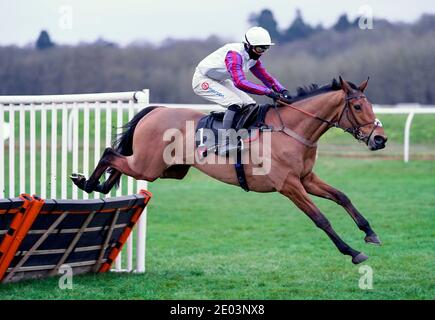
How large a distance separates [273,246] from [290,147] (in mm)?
3252

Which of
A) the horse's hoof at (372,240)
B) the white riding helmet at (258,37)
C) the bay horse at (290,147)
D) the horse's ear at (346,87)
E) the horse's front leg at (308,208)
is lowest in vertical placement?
the horse's hoof at (372,240)

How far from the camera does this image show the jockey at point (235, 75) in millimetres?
7680

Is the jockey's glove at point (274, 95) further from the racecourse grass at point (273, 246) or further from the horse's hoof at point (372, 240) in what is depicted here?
the racecourse grass at point (273, 246)

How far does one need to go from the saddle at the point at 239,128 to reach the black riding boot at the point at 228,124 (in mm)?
38

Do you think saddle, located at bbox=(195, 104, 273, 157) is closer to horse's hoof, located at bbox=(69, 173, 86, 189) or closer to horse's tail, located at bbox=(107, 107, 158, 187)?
horse's tail, located at bbox=(107, 107, 158, 187)

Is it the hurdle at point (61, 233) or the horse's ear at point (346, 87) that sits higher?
the horse's ear at point (346, 87)

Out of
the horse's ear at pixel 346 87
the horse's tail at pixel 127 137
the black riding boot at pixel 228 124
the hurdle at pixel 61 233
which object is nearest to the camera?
the hurdle at pixel 61 233

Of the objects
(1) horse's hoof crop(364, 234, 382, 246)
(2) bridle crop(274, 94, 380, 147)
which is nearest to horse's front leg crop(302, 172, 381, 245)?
(1) horse's hoof crop(364, 234, 382, 246)

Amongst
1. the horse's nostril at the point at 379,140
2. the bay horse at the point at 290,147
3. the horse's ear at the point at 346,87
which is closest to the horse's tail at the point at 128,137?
the bay horse at the point at 290,147

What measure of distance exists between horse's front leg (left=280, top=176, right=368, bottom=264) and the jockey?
26.1 inches

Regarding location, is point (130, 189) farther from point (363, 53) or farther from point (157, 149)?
point (363, 53)

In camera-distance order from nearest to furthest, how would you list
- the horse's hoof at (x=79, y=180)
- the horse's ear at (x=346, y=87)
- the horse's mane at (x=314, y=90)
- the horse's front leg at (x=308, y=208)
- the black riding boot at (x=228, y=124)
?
the horse's front leg at (x=308, y=208) < the horse's ear at (x=346, y=87) < the horse's mane at (x=314, y=90) < the black riding boot at (x=228, y=124) < the horse's hoof at (x=79, y=180)

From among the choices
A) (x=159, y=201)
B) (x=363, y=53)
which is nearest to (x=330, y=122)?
(x=159, y=201)

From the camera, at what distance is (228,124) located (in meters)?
7.93
